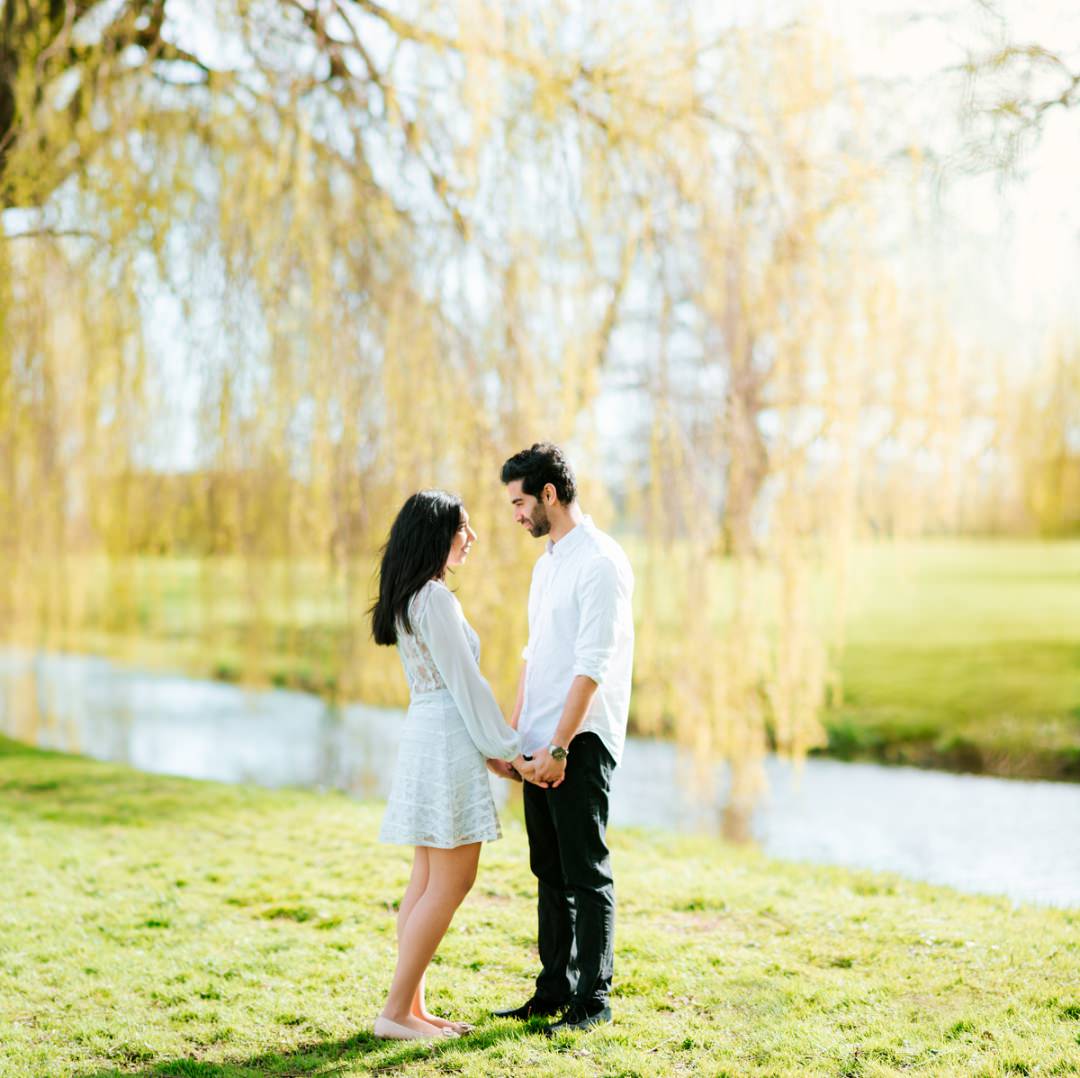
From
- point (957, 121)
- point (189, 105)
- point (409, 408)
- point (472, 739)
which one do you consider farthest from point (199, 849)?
point (957, 121)

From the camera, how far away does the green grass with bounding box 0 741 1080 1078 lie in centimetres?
285

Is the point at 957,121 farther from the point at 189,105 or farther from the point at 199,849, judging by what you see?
the point at 199,849

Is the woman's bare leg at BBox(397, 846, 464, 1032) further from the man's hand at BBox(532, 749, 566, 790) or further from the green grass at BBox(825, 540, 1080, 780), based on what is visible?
the green grass at BBox(825, 540, 1080, 780)

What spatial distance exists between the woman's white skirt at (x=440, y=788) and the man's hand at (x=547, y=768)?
0.15 meters

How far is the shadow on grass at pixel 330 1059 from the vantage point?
280 cm

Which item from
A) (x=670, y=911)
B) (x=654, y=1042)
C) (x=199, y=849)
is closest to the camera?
(x=654, y=1042)

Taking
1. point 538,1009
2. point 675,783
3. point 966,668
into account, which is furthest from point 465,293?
point 966,668

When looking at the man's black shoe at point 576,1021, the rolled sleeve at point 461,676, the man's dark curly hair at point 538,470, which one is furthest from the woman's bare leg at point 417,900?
the man's dark curly hair at point 538,470

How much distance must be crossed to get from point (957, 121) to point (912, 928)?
356 cm

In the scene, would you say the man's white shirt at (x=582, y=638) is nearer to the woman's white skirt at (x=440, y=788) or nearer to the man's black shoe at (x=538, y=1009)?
the woman's white skirt at (x=440, y=788)

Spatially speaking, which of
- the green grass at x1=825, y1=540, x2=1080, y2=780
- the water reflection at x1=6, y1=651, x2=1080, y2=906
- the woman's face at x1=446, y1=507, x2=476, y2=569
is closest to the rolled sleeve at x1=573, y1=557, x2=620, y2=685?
the woman's face at x1=446, y1=507, x2=476, y2=569

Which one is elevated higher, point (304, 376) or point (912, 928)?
point (304, 376)

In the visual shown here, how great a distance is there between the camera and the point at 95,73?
6.14 meters

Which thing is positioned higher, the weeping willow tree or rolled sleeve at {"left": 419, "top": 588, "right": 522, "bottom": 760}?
the weeping willow tree
